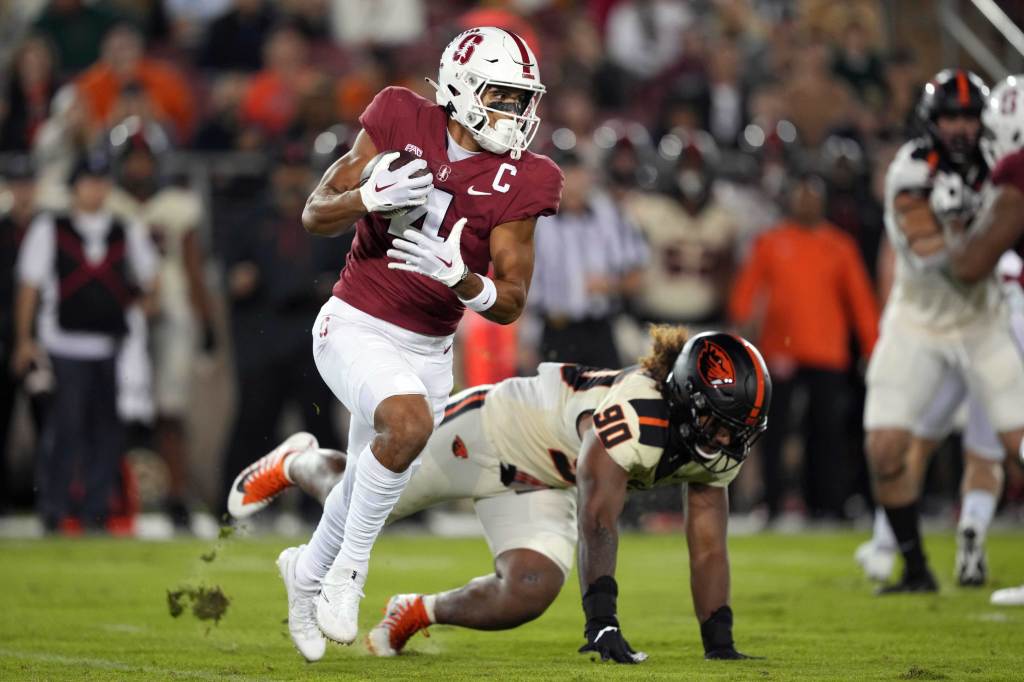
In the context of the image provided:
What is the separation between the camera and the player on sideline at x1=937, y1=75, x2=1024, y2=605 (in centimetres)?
740

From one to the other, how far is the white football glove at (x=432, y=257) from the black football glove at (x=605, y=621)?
44.1 inches

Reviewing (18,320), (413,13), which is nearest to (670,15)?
(413,13)

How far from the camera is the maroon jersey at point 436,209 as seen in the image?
5.94 meters

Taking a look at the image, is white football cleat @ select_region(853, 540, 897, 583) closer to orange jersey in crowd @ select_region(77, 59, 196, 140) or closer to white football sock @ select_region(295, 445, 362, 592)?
white football sock @ select_region(295, 445, 362, 592)

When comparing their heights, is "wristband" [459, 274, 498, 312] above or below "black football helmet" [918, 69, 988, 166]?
below

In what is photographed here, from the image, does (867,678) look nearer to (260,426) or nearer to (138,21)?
(260,426)

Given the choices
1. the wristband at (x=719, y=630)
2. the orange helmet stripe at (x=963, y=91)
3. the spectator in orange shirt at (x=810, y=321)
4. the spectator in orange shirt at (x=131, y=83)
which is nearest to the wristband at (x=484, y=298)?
the wristband at (x=719, y=630)

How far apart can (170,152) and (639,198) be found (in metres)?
3.36

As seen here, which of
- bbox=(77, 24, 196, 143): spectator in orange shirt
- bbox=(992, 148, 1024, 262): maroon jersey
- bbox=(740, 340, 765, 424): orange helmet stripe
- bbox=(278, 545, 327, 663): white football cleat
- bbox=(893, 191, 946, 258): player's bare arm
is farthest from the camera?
bbox=(77, 24, 196, 143): spectator in orange shirt

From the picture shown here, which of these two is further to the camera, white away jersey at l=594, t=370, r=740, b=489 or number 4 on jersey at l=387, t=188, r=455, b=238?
number 4 on jersey at l=387, t=188, r=455, b=238

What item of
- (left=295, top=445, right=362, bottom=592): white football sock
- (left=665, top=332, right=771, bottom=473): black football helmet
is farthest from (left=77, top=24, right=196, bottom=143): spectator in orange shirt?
(left=665, top=332, right=771, bottom=473): black football helmet

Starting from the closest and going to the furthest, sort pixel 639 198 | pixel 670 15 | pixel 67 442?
1. pixel 67 442
2. pixel 639 198
3. pixel 670 15

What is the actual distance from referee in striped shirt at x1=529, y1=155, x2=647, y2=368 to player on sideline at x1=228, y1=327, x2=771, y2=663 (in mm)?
Result: 4580

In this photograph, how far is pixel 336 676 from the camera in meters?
5.52
